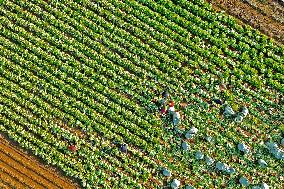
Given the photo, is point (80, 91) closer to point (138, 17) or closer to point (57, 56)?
point (57, 56)

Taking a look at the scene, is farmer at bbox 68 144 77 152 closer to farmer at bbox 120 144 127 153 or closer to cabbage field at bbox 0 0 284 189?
cabbage field at bbox 0 0 284 189

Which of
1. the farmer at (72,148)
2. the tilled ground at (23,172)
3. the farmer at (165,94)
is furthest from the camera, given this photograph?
the farmer at (165,94)

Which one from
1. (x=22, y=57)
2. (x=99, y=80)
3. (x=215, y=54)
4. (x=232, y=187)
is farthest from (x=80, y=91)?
(x=232, y=187)

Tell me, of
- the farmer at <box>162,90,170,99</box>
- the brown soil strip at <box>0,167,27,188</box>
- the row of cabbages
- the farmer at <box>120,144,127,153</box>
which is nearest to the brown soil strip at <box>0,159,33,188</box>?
the brown soil strip at <box>0,167,27,188</box>

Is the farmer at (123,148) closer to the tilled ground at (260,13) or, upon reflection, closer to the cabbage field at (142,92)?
the cabbage field at (142,92)

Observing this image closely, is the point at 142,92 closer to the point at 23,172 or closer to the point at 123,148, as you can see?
the point at 123,148

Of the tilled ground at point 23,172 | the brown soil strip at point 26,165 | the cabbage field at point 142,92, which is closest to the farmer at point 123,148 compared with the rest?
the cabbage field at point 142,92
